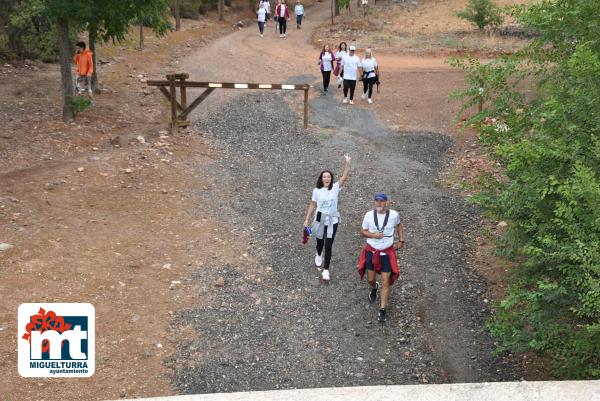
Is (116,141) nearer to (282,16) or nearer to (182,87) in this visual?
(182,87)

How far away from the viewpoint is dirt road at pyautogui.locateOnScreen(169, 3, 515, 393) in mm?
7527

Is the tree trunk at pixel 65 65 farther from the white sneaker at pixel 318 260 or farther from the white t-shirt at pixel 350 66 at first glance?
the white sneaker at pixel 318 260

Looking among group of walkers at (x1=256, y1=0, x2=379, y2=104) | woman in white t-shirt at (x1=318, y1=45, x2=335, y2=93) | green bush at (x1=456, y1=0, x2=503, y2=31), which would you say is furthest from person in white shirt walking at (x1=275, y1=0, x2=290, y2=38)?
woman in white t-shirt at (x1=318, y1=45, x2=335, y2=93)

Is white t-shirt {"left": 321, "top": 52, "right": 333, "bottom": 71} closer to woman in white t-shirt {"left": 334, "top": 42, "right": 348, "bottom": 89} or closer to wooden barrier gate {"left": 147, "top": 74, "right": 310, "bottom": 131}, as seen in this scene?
woman in white t-shirt {"left": 334, "top": 42, "right": 348, "bottom": 89}

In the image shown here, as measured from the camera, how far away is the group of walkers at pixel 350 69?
58.2ft

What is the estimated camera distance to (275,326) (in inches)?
324

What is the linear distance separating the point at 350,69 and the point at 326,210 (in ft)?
31.7

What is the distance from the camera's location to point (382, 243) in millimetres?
8250

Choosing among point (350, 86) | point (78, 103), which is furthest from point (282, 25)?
point (78, 103)

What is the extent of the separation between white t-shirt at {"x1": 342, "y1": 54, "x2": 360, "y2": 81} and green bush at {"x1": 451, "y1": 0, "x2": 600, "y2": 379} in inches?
356

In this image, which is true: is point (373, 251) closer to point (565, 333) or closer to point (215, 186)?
point (565, 333)

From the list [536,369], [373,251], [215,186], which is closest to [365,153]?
[215,186]

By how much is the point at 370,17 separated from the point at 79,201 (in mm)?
24496

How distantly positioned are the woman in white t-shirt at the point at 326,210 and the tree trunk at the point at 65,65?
324 inches
